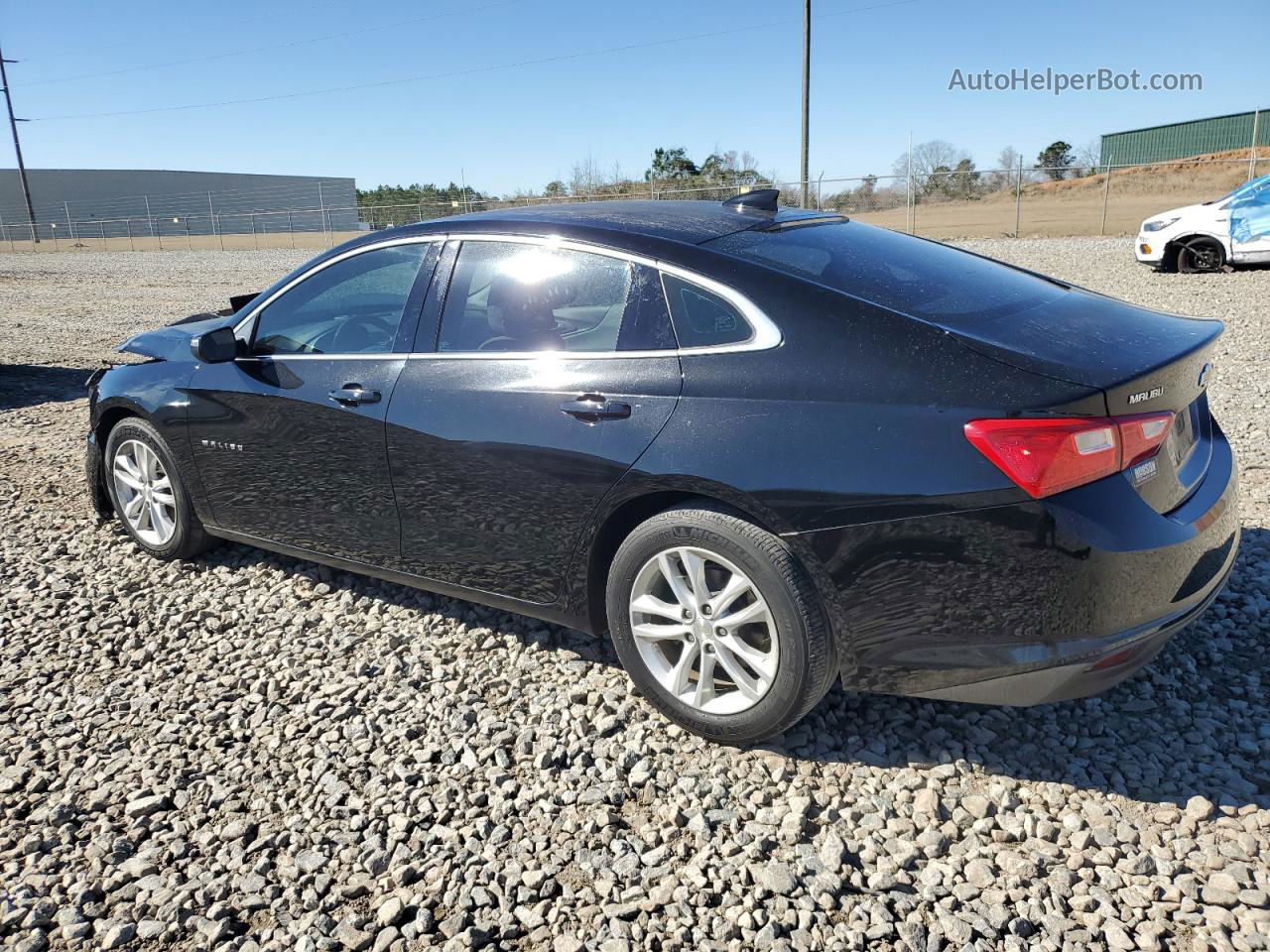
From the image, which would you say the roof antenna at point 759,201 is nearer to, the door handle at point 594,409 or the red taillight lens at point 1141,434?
the door handle at point 594,409

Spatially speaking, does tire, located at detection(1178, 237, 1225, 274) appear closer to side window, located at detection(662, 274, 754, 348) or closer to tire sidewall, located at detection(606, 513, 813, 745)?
side window, located at detection(662, 274, 754, 348)

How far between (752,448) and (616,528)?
62 cm

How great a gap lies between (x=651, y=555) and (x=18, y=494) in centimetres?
505

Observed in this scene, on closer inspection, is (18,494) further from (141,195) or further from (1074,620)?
(141,195)

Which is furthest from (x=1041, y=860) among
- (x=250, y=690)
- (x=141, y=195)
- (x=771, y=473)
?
(x=141, y=195)

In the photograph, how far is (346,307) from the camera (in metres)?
4.09

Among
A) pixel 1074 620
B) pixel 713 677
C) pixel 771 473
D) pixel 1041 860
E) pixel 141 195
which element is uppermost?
pixel 141 195

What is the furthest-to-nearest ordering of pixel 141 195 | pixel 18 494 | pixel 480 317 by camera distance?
1. pixel 141 195
2. pixel 18 494
3. pixel 480 317

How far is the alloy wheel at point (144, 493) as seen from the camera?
15.4 ft

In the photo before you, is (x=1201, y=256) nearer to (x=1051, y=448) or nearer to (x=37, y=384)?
(x=1051, y=448)

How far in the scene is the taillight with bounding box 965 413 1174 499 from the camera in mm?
2408

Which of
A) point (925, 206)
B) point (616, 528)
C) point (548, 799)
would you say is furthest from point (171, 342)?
point (925, 206)

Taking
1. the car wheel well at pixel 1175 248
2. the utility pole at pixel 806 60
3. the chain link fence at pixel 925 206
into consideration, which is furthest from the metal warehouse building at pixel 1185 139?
the car wheel well at pixel 1175 248

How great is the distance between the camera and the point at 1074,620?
8.16ft
